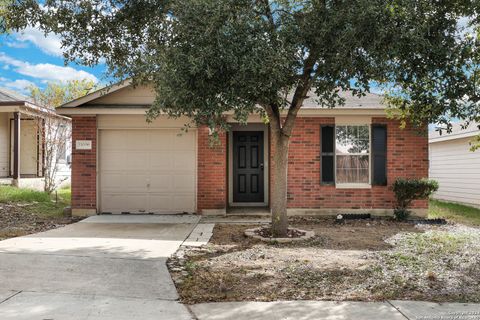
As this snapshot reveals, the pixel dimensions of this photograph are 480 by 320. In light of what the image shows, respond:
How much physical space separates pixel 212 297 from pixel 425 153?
8.62m

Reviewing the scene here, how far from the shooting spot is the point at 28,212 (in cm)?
1215

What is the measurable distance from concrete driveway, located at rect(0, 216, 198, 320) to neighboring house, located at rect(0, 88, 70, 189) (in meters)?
8.69

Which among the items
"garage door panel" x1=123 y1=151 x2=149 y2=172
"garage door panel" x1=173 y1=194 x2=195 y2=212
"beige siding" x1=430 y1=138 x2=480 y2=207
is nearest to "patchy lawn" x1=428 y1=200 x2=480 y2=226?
"beige siding" x1=430 y1=138 x2=480 y2=207

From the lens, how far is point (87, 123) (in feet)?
38.5

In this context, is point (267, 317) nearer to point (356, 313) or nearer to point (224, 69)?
point (356, 313)

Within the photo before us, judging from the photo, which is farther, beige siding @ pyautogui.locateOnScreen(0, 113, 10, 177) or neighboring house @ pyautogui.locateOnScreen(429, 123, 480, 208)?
beige siding @ pyautogui.locateOnScreen(0, 113, 10, 177)

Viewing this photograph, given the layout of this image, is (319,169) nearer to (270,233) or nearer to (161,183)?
(270,233)

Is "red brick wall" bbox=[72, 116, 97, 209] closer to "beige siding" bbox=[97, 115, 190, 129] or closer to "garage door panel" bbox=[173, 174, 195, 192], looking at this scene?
"beige siding" bbox=[97, 115, 190, 129]

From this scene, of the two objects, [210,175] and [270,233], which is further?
[210,175]

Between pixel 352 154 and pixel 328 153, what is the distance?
24.9 inches

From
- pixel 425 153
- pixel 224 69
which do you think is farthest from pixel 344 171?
pixel 224 69

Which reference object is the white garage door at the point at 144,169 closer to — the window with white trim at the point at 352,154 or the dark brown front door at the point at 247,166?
the dark brown front door at the point at 247,166

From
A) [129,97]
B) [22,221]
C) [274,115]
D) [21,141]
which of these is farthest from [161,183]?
[21,141]

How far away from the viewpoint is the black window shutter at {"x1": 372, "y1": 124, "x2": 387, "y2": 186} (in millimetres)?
11742
